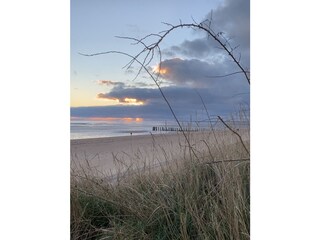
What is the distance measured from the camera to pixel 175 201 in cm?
178

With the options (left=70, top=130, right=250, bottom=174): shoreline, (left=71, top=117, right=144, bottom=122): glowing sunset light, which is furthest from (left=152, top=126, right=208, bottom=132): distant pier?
(left=71, top=117, right=144, bottom=122): glowing sunset light

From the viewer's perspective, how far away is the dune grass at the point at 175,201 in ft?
5.17

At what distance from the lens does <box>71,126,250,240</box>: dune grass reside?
158cm

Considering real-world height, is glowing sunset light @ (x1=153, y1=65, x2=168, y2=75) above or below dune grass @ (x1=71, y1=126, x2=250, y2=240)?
above

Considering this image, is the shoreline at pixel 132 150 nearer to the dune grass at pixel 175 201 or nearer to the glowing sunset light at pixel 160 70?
the dune grass at pixel 175 201

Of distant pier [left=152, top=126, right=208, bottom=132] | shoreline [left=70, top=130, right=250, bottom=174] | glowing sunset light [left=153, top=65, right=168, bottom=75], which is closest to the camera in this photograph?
glowing sunset light [left=153, top=65, right=168, bottom=75]

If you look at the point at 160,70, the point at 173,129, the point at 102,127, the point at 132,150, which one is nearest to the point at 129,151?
the point at 132,150

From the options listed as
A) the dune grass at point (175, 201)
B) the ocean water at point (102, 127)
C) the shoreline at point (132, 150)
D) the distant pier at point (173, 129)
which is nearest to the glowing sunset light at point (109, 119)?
the ocean water at point (102, 127)

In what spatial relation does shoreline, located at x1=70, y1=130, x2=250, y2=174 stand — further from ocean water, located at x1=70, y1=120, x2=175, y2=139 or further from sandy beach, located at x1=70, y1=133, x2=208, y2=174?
ocean water, located at x1=70, y1=120, x2=175, y2=139

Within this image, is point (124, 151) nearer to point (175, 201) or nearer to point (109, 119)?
point (175, 201)

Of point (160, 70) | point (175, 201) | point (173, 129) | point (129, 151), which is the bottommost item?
point (175, 201)

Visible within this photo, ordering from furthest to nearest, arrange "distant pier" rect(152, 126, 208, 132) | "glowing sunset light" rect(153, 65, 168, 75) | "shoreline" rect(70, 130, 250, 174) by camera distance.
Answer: "shoreline" rect(70, 130, 250, 174)
"distant pier" rect(152, 126, 208, 132)
"glowing sunset light" rect(153, 65, 168, 75)
